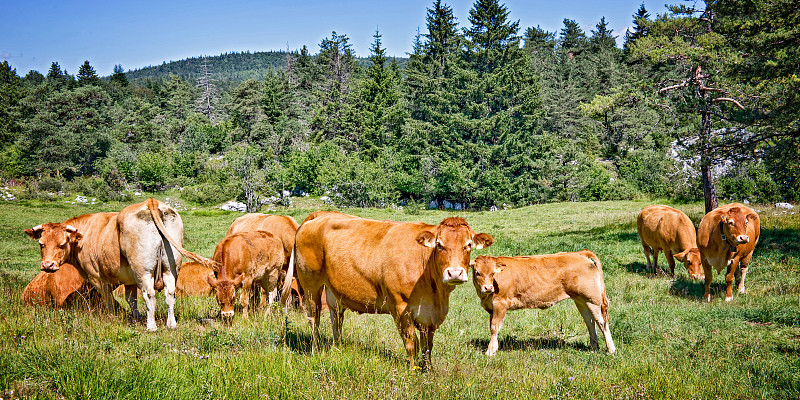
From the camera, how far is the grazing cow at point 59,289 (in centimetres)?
927

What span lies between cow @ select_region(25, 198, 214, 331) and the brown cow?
4.88 m

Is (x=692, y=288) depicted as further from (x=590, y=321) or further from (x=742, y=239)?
(x=590, y=321)

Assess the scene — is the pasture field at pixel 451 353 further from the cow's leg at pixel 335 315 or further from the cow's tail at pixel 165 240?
the cow's tail at pixel 165 240

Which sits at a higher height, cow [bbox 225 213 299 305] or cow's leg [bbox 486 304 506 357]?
cow [bbox 225 213 299 305]

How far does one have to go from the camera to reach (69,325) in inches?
293

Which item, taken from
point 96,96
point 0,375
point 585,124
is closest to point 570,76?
point 585,124

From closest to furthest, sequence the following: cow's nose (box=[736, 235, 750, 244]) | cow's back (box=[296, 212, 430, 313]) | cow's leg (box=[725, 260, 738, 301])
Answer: cow's back (box=[296, 212, 430, 313]), cow's nose (box=[736, 235, 750, 244]), cow's leg (box=[725, 260, 738, 301])

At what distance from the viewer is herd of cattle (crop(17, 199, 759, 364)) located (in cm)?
599

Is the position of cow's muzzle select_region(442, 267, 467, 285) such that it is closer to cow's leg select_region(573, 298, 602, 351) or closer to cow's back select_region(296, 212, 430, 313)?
cow's back select_region(296, 212, 430, 313)

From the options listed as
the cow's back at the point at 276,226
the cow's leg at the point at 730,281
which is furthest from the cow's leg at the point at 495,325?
the cow's leg at the point at 730,281

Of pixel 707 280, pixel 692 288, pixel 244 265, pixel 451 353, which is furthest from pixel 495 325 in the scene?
pixel 692 288

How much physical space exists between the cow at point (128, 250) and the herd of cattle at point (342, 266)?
0.02 m

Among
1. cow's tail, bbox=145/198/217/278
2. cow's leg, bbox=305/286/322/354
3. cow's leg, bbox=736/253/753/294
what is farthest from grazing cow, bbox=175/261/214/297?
cow's leg, bbox=736/253/753/294

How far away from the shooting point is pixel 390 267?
617 centimetres
